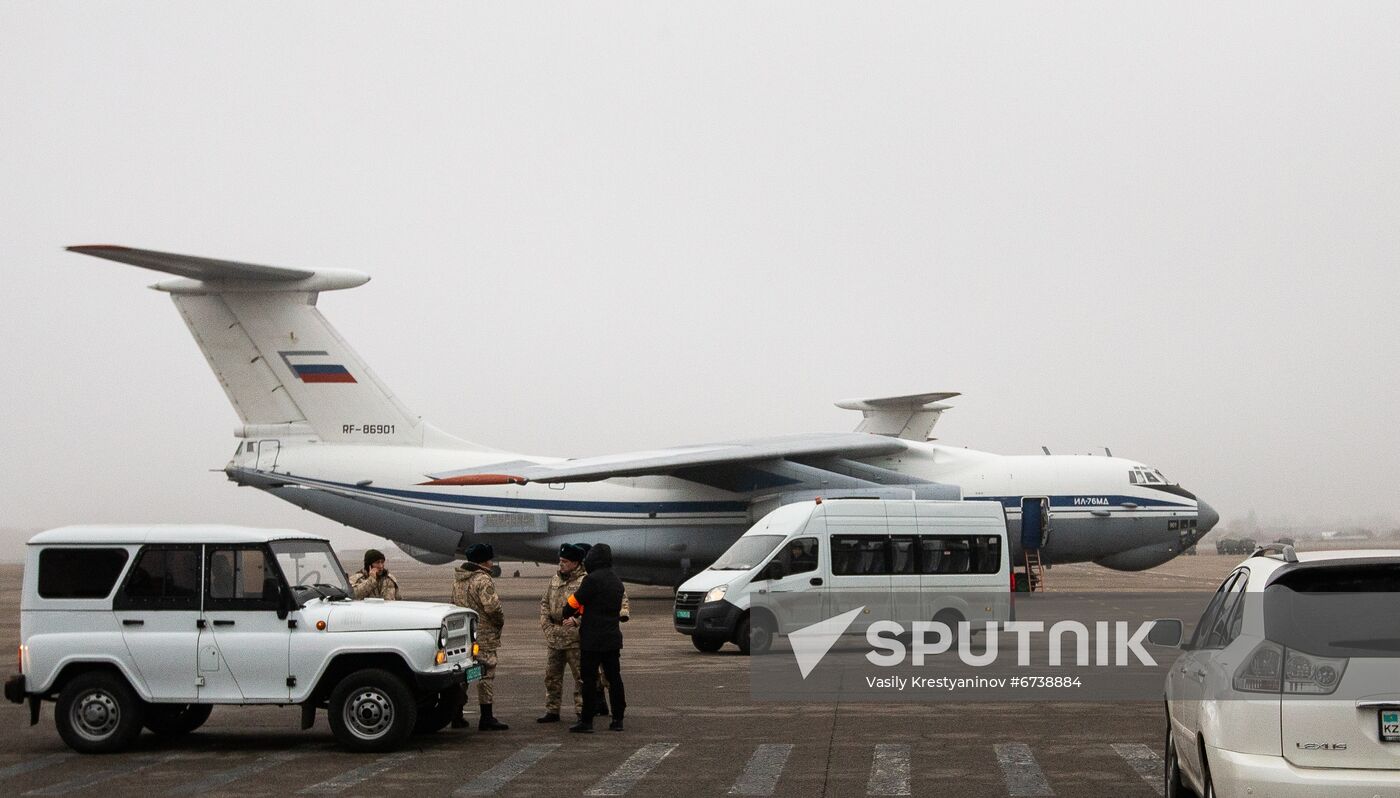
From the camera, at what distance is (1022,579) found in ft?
115

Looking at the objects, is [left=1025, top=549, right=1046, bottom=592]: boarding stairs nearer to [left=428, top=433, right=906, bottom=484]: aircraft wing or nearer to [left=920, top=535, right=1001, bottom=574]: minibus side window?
[left=428, top=433, right=906, bottom=484]: aircraft wing

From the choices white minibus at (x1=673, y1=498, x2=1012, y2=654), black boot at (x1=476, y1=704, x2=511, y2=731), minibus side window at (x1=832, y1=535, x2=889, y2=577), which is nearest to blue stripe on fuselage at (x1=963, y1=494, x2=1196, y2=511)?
white minibus at (x1=673, y1=498, x2=1012, y2=654)

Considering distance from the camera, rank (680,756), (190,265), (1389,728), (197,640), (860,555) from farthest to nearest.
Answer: (190,265) < (860,555) < (197,640) < (680,756) < (1389,728)

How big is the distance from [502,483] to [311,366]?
544 centimetres

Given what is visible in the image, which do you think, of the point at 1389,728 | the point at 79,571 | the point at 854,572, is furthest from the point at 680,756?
the point at 854,572

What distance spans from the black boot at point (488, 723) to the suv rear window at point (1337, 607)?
818cm

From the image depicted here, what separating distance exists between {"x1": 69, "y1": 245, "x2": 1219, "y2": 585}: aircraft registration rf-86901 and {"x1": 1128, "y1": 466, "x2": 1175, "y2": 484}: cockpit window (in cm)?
6

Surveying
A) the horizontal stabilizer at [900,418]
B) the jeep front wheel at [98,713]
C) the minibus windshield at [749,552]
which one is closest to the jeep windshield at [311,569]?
the jeep front wheel at [98,713]

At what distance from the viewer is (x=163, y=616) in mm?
11953

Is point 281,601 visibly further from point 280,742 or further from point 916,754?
point 916,754

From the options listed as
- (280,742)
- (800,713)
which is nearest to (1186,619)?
(800,713)

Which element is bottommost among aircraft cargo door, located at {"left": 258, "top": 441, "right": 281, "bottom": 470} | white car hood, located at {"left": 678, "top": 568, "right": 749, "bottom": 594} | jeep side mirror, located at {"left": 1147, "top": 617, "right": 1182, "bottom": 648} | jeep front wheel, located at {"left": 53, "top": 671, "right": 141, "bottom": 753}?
jeep front wheel, located at {"left": 53, "top": 671, "right": 141, "bottom": 753}

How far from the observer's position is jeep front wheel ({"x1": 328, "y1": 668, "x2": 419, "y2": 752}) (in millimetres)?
11820

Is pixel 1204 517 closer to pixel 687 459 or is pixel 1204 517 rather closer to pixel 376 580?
pixel 687 459
